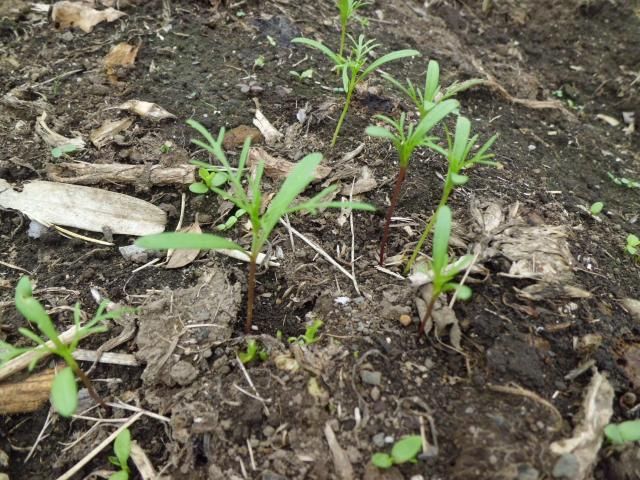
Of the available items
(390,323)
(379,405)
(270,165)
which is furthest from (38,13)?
(379,405)

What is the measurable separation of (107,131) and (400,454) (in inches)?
75.6

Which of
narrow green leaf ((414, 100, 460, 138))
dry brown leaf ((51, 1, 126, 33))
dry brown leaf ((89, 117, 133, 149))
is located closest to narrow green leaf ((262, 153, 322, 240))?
narrow green leaf ((414, 100, 460, 138))

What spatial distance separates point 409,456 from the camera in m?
1.29

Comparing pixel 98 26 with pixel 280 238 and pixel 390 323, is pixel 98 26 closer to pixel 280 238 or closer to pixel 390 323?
pixel 280 238

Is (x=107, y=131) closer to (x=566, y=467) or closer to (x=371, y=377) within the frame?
(x=371, y=377)

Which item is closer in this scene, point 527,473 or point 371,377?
point 527,473

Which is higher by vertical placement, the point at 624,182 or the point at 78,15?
the point at 624,182

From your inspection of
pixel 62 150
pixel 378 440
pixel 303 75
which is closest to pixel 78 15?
pixel 62 150

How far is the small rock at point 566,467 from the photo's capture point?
127cm

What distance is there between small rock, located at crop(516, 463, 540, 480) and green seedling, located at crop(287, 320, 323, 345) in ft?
2.28

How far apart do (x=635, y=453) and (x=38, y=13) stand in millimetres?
3628

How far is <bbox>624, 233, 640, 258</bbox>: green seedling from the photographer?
2002 mm

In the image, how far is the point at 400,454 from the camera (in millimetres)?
1299

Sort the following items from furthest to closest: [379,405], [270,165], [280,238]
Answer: [270,165]
[280,238]
[379,405]
